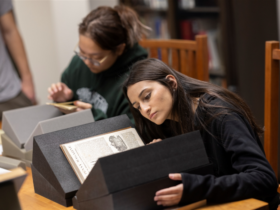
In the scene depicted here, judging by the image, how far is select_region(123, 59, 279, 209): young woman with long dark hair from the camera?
2.50ft

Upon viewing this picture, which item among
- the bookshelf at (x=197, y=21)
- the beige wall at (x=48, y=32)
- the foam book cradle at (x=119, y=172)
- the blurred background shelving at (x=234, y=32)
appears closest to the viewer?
the foam book cradle at (x=119, y=172)

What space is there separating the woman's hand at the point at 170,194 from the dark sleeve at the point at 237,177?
→ 0.4 inches

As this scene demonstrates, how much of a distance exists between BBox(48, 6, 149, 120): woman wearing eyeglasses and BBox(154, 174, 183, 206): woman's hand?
71cm

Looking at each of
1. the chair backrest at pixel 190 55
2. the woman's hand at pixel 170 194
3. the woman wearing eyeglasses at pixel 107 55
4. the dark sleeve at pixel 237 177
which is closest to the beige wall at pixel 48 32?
the chair backrest at pixel 190 55

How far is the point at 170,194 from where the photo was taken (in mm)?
736

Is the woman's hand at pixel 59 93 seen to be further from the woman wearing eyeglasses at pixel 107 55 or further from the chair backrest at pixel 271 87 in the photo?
the chair backrest at pixel 271 87

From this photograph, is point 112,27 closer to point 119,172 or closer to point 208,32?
point 119,172

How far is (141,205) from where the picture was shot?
2.38 feet

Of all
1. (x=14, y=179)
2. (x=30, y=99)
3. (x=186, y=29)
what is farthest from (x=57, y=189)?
(x=186, y=29)

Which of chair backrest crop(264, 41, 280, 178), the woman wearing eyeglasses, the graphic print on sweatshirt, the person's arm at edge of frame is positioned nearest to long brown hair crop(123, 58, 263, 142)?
chair backrest crop(264, 41, 280, 178)

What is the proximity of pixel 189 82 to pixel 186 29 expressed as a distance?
189 cm

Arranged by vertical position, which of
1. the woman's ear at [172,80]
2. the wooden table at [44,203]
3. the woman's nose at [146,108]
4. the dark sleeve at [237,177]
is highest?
the woman's ear at [172,80]

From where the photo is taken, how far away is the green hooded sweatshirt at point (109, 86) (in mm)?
1555

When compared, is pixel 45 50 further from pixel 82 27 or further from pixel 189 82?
pixel 189 82
